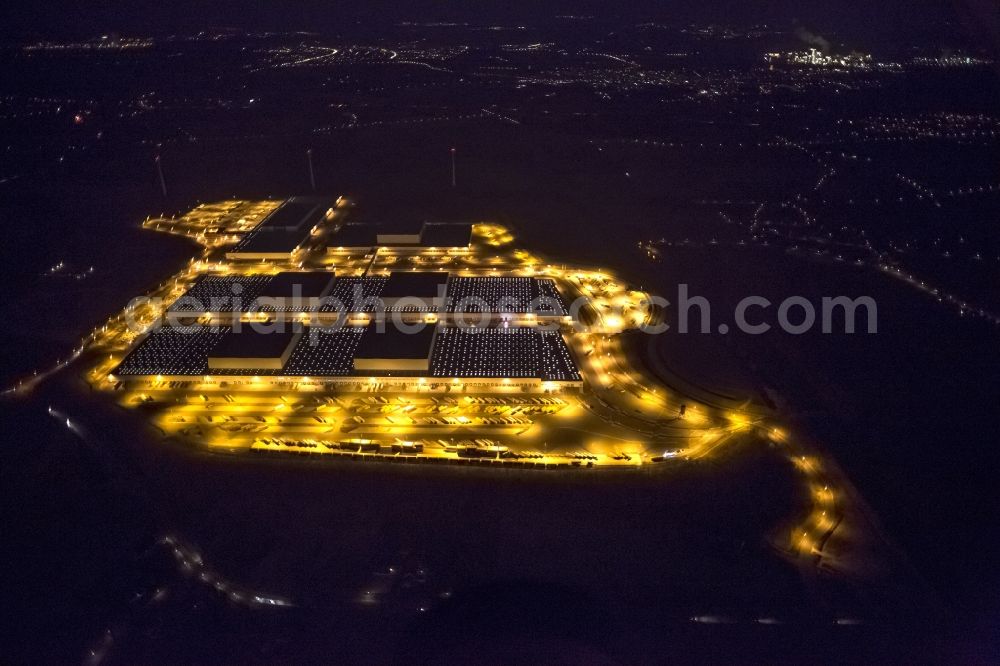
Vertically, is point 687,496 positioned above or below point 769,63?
below

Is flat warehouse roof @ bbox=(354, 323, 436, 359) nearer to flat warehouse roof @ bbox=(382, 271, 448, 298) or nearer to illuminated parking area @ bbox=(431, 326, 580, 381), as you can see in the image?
illuminated parking area @ bbox=(431, 326, 580, 381)

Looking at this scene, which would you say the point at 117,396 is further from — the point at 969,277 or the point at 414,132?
the point at 414,132

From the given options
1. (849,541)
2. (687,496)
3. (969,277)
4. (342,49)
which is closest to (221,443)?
(687,496)

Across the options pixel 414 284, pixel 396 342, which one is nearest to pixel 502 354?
pixel 396 342

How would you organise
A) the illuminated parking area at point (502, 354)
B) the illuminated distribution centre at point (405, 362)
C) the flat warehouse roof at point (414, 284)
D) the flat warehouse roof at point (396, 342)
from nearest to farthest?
the illuminated distribution centre at point (405, 362) < the illuminated parking area at point (502, 354) < the flat warehouse roof at point (396, 342) < the flat warehouse roof at point (414, 284)

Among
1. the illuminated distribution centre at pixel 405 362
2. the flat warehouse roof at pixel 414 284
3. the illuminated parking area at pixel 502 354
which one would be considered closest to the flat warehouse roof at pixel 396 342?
the illuminated distribution centre at pixel 405 362

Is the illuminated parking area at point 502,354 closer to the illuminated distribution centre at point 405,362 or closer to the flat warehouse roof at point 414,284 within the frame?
the illuminated distribution centre at point 405,362
